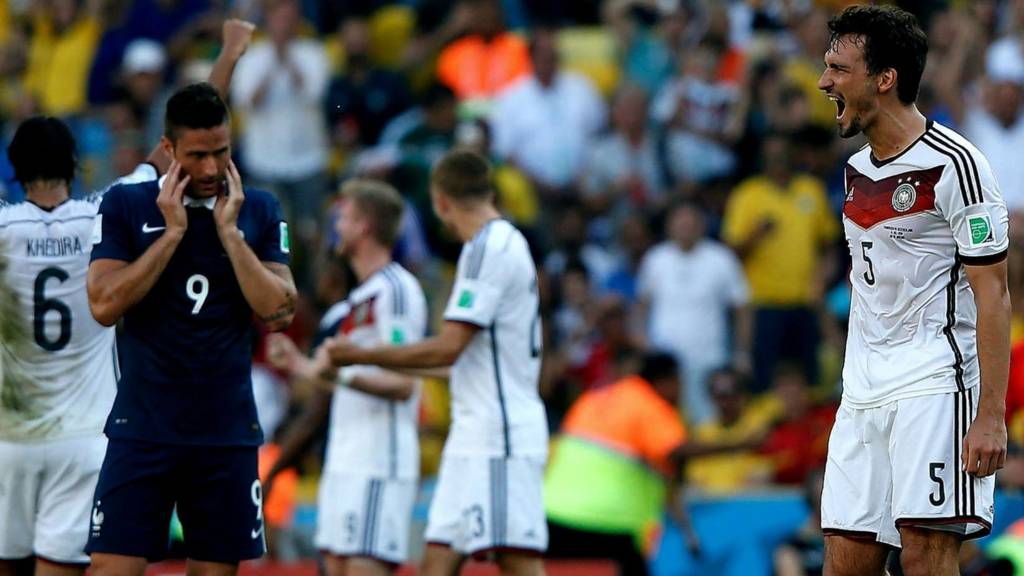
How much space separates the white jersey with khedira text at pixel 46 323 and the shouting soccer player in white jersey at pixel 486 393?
1.42 m

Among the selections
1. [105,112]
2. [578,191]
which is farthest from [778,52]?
[105,112]

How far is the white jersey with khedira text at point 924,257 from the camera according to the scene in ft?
21.4

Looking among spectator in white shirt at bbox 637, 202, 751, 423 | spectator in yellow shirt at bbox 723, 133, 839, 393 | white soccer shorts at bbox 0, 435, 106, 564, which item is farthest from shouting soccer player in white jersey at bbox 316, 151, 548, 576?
spectator in yellow shirt at bbox 723, 133, 839, 393

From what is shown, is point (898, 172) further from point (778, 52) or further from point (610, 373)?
point (778, 52)

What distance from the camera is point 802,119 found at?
15.3 m

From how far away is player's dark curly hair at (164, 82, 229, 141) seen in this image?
705 centimetres

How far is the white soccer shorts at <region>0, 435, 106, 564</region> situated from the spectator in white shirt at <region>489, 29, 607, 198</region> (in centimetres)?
865

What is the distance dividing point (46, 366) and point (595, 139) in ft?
29.8

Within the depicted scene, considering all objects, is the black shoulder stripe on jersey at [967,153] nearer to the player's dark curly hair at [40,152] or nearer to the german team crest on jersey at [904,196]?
the german team crest on jersey at [904,196]

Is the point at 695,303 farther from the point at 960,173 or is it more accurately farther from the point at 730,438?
the point at 960,173

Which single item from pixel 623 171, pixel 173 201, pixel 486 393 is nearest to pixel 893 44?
pixel 173 201

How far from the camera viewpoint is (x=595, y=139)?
53.3 ft

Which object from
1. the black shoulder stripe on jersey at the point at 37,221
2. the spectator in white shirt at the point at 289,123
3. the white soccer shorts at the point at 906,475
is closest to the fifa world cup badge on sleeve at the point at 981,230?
the white soccer shorts at the point at 906,475

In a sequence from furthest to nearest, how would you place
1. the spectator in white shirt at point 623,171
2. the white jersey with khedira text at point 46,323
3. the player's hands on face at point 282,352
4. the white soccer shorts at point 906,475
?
the spectator in white shirt at point 623,171, the player's hands on face at point 282,352, the white jersey with khedira text at point 46,323, the white soccer shorts at point 906,475
